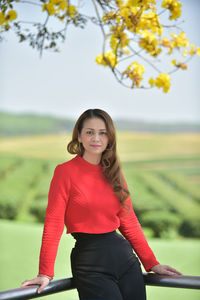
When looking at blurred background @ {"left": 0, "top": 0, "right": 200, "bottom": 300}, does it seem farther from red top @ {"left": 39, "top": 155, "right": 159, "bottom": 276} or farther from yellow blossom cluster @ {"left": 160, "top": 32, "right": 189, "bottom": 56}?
red top @ {"left": 39, "top": 155, "right": 159, "bottom": 276}

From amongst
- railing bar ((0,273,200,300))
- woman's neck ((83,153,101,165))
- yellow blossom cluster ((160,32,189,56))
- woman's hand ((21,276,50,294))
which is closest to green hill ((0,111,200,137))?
yellow blossom cluster ((160,32,189,56))

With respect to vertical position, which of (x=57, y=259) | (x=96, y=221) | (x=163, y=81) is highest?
(x=163, y=81)

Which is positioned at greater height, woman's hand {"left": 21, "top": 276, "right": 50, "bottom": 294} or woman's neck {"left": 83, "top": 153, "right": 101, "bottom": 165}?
woman's neck {"left": 83, "top": 153, "right": 101, "bottom": 165}

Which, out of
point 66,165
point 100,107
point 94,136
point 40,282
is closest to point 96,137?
point 94,136

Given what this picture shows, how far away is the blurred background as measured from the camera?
223 inches

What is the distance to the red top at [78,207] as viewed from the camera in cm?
109

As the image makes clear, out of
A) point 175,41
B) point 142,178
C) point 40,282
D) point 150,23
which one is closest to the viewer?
point 40,282

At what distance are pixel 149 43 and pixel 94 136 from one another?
42 cm

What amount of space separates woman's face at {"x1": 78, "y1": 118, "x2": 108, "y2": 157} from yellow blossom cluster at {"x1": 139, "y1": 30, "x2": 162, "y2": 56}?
0.36 metres

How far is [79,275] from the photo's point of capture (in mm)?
1065

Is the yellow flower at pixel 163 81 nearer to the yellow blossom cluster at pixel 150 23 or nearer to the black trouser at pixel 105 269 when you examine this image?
the yellow blossom cluster at pixel 150 23

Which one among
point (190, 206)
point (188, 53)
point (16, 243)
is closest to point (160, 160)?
point (190, 206)

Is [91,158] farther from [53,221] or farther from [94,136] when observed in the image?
[53,221]

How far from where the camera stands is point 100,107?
18.9 ft
